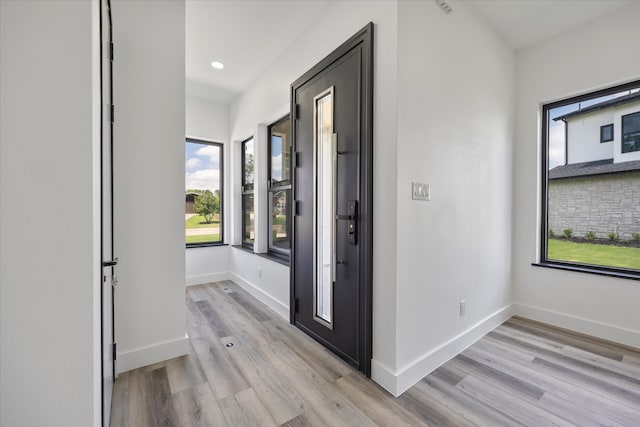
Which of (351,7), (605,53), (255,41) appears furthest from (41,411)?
(605,53)

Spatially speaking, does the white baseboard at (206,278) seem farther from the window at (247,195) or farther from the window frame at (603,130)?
the window frame at (603,130)

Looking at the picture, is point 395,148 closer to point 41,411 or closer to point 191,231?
point 41,411

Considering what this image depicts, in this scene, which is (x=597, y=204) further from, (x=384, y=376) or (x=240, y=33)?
(x=240, y=33)

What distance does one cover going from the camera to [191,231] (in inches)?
173

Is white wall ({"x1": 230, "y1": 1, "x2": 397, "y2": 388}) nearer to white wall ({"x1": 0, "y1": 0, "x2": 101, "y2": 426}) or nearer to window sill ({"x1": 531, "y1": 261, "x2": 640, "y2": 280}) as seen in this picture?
white wall ({"x1": 0, "y1": 0, "x2": 101, "y2": 426})

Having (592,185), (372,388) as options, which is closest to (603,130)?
(592,185)

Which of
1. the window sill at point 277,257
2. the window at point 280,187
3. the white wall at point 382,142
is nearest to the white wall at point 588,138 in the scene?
the white wall at point 382,142

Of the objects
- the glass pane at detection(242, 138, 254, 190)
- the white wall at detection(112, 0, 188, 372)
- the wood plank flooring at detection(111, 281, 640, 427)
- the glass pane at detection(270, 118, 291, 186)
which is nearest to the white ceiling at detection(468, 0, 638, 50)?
the glass pane at detection(270, 118, 291, 186)

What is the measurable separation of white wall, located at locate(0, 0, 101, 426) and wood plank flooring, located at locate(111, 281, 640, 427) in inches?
39.9

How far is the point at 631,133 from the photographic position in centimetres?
243

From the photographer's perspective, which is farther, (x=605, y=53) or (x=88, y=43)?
(x=605, y=53)

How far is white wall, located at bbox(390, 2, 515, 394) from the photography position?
178 centimetres

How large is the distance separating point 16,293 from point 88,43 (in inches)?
29.1

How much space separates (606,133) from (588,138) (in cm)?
13
